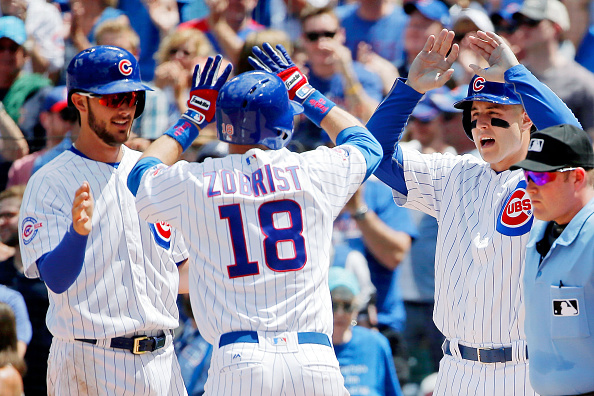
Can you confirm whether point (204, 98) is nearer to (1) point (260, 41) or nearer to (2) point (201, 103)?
(2) point (201, 103)

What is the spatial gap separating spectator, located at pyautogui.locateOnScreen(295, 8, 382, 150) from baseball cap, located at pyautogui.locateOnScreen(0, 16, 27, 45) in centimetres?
219

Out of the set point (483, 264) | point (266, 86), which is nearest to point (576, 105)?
point (483, 264)

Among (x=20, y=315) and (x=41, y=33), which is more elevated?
(x=41, y=33)

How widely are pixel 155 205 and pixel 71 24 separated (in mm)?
4394

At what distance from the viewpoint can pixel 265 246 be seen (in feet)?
10.5

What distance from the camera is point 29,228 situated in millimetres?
3736

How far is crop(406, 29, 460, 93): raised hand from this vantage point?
3871 mm

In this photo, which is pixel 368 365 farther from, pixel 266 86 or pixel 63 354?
pixel 266 86

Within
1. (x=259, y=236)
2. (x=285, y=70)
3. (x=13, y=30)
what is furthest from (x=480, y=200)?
(x=13, y=30)

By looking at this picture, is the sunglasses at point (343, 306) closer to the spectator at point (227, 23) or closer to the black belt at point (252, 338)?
the black belt at point (252, 338)

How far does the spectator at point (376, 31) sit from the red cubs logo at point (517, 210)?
10.8 ft

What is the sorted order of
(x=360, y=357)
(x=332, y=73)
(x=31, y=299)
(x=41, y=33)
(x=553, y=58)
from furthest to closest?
(x=41, y=33) < (x=332, y=73) < (x=553, y=58) < (x=31, y=299) < (x=360, y=357)

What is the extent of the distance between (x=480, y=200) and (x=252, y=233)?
114 cm

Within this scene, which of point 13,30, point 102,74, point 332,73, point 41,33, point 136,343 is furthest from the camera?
point 41,33
